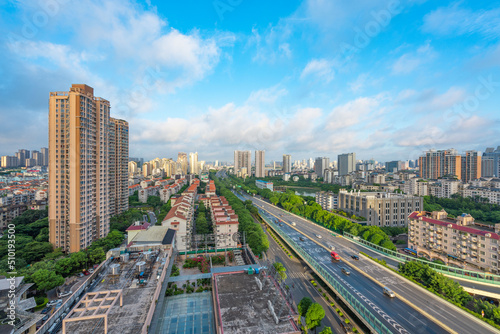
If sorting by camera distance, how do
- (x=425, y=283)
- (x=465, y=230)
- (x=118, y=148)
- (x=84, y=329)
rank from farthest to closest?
(x=118, y=148), (x=465, y=230), (x=425, y=283), (x=84, y=329)

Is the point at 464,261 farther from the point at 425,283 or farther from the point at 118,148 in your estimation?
the point at 118,148

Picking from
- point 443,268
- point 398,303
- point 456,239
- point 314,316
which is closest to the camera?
point 314,316

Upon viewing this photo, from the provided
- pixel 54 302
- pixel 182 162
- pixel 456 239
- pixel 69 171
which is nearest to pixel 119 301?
pixel 54 302

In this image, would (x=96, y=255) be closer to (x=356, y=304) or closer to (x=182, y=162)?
(x=356, y=304)

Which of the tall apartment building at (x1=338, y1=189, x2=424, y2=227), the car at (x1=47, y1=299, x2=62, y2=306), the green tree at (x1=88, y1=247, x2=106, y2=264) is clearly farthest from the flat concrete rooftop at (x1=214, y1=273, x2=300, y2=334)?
the tall apartment building at (x1=338, y1=189, x2=424, y2=227)

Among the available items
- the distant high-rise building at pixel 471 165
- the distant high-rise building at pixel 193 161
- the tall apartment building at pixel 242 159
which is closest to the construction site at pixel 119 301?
the distant high-rise building at pixel 471 165

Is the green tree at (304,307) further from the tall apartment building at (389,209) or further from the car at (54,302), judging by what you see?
the tall apartment building at (389,209)

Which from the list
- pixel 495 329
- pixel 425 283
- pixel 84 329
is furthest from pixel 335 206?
pixel 84 329
